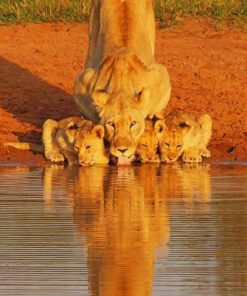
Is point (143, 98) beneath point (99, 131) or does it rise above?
above

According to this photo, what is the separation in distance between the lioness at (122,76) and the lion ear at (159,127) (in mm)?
169

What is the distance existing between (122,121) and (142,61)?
1.16 m

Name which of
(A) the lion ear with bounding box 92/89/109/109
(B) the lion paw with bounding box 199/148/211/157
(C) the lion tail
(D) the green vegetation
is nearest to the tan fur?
(A) the lion ear with bounding box 92/89/109/109

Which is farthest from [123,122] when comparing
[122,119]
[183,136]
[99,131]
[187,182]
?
[187,182]

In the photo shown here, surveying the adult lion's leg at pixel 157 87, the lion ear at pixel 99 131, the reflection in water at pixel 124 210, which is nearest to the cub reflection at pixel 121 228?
the reflection in water at pixel 124 210

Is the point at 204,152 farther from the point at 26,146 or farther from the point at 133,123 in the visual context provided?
the point at 26,146

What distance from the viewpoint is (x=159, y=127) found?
1500 cm

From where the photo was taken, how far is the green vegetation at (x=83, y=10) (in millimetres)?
22156

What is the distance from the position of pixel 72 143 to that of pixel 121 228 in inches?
169

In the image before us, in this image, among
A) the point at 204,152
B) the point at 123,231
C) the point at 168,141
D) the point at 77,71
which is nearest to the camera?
the point at 123,231

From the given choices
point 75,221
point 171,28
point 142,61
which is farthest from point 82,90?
point 171,28

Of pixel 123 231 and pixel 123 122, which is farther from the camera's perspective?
pixel 123 122

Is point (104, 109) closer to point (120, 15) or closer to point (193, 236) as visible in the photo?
point (120, 15)

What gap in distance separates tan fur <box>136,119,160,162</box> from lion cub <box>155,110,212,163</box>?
62mm
